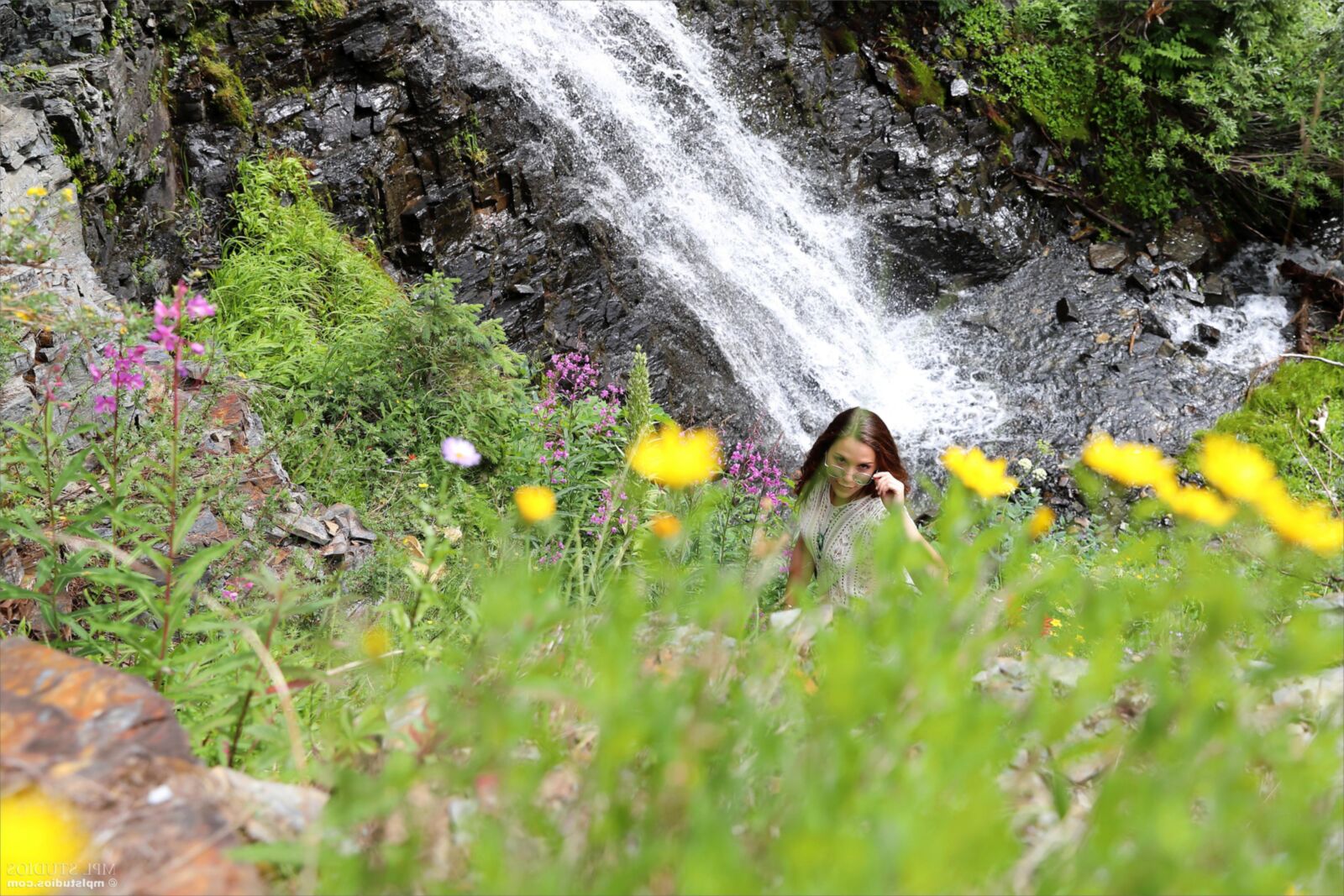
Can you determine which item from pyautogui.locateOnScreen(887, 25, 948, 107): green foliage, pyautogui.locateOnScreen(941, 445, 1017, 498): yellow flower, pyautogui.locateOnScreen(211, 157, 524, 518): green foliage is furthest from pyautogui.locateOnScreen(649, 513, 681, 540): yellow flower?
pyautogui.locateOnScreen(887, 25, 948, 107): green foliage

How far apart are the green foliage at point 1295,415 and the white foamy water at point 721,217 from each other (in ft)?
6.54

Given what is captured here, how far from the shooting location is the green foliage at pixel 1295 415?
6.30m

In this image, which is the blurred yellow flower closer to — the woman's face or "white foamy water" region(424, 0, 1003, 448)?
the woman's face

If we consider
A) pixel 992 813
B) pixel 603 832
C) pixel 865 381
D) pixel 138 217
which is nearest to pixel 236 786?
pixel 603 832

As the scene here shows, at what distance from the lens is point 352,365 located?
175 inches

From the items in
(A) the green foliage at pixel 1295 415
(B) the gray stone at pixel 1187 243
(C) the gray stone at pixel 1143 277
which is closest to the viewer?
(A) the green foliage at pixel 1295 415

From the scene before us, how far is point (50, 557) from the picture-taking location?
5.40 ft

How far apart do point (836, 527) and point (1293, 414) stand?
6126 mm

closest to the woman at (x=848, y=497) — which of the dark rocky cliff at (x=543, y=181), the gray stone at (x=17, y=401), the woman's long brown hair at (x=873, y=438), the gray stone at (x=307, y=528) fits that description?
the woman's long brown hair at (x=873, y=438)

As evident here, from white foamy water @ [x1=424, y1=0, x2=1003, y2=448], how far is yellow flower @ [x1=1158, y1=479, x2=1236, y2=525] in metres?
5.43

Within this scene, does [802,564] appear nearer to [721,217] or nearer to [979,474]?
[979,474]

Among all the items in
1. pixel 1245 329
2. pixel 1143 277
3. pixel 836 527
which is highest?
pixel 836 527

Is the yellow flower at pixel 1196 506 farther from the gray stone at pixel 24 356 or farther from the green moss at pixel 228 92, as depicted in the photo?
the green moss at pixel 228 92

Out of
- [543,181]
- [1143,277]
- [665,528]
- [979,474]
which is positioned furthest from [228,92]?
[1143,277]
